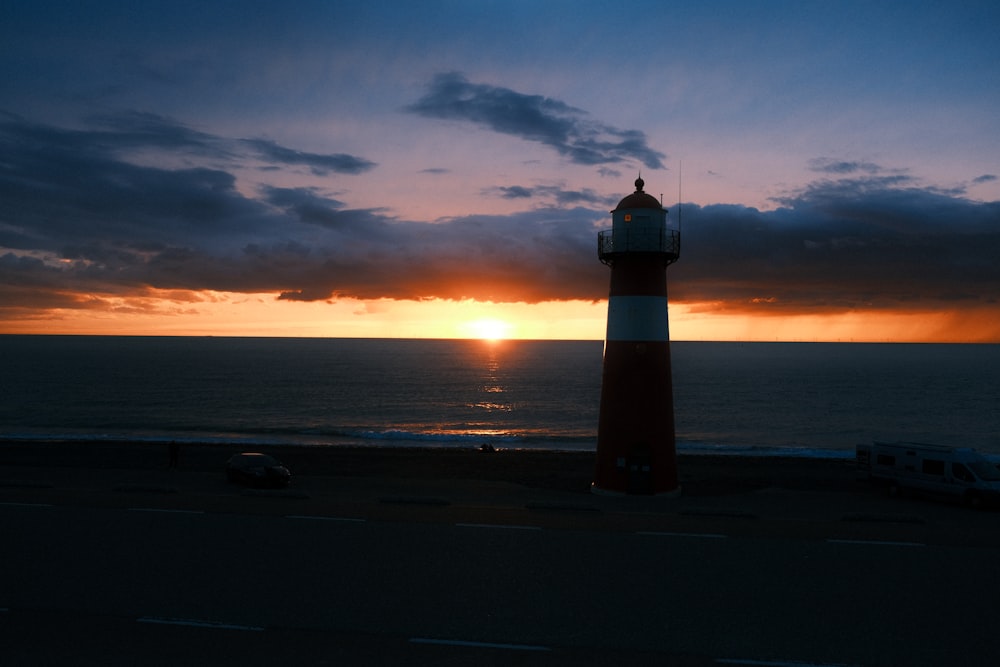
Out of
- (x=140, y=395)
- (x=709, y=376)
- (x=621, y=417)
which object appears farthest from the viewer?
(x=709, y=376)

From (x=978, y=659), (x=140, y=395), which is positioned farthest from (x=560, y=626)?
(x=140, y=395)

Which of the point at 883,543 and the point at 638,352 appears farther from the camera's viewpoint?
the point at 638,352

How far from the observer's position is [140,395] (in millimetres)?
85250

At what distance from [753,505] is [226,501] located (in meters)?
16.6

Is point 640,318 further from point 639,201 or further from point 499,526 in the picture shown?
point 499,526

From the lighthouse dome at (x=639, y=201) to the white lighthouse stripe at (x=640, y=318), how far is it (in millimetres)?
3031

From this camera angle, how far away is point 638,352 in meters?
22.4

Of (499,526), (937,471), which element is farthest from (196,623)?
(937,471)

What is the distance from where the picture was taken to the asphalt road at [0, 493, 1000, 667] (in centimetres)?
1024

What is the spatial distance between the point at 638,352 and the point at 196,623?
15362 mm

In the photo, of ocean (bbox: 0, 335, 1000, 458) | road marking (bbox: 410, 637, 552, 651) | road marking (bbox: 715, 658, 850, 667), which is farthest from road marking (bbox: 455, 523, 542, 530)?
ocean (bbox: 0, 335, 1000, 458)

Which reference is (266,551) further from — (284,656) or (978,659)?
(978,659)

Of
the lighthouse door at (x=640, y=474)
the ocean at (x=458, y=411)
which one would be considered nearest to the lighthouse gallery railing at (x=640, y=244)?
the lighthouse door at (x=640, y=474)

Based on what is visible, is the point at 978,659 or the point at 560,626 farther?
the point at 560,626
